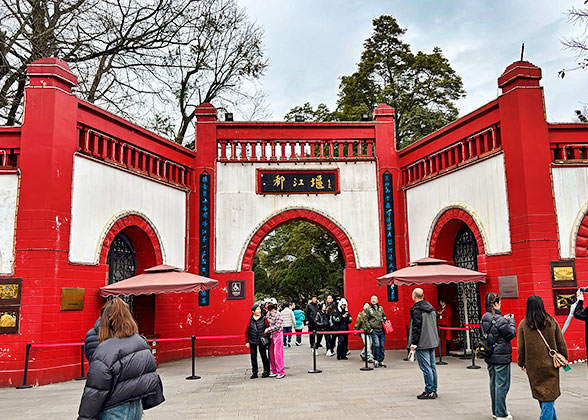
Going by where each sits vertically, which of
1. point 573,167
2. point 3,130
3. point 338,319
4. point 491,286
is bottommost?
point 338,319

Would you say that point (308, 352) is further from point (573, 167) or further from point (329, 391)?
point (573, 167)

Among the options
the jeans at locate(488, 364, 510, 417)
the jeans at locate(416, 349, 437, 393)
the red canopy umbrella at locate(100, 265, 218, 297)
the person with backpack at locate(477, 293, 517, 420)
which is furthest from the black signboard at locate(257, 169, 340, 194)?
the jeans at locate(488, 364, 510, 417)

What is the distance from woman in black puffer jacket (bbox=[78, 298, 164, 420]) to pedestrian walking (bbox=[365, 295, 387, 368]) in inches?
314

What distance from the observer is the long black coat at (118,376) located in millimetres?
3482

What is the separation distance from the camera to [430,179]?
539 inches

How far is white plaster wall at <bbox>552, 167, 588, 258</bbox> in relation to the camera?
34.2ft

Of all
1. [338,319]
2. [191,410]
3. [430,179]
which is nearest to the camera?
[191,410]

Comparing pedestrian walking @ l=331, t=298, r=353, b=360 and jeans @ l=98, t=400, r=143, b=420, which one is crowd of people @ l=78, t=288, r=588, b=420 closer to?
jeans @ l=98, t=400, r=143, b=420

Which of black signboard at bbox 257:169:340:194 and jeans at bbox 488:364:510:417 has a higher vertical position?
black signboard at bbox 257:169:340:194

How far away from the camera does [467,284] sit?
12.7 m

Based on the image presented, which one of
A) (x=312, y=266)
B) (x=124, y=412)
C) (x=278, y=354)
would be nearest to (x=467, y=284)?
(x=278, y=354)

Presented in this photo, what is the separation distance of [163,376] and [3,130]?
6.05 metres

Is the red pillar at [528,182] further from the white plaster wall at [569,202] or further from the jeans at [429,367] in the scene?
the jeans at [429,367]

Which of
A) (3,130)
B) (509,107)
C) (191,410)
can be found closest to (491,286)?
(509,107)
